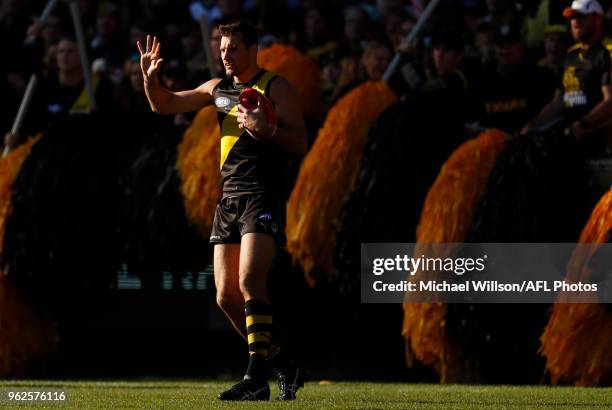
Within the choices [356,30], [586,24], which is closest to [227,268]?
[586,24]

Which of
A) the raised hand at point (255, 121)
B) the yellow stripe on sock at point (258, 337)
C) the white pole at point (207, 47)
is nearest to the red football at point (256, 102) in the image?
the raised hand at point (255, 121)

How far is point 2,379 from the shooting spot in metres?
10.8

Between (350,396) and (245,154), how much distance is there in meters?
1.48

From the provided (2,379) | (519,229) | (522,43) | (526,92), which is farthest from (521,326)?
(2,379)

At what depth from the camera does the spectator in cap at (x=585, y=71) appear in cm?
1015

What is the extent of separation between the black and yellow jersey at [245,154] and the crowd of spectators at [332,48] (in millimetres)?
2661

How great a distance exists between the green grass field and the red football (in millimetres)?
1455

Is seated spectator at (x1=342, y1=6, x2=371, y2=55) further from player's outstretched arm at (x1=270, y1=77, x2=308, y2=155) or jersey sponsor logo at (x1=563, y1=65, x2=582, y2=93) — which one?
player's outstretched arm at (x1=270, y1=77, x2=308, y2=155)

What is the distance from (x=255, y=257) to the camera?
7.89m

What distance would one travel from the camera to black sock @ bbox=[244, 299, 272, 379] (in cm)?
788

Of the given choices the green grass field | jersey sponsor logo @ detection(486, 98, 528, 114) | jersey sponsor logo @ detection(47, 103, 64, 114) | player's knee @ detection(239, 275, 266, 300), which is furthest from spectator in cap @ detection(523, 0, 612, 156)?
→ jersey sponsor logo @ detection(47, 103, 64, 114)

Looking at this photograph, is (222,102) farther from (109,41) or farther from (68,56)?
(109,41)

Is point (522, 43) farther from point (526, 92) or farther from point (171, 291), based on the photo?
point (171, 291)

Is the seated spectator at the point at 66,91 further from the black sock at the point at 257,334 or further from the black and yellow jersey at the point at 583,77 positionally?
the black sock at the point at 257,334
